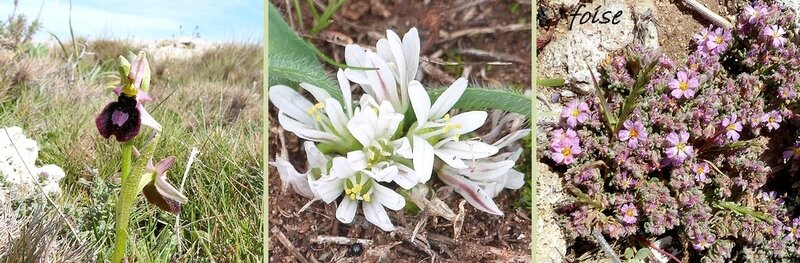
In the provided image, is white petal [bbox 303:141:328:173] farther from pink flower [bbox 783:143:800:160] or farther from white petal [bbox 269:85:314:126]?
pink flower [bbox 783:143:800:160]

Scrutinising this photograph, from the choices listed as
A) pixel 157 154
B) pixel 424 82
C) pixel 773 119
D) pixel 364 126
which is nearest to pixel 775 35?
pixel 773 119

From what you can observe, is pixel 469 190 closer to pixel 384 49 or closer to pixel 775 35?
pixel 384 49

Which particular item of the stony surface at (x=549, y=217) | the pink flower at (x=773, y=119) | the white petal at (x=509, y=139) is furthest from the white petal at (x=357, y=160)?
the pink flower at (x=773, y=119)

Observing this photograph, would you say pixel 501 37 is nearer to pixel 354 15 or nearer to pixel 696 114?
pixel 354 15

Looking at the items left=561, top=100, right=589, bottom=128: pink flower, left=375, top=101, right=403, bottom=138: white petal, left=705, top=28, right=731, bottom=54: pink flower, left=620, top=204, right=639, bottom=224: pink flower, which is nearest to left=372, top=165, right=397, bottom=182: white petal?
left=375, top=101, right=403, bottom=138: white petal

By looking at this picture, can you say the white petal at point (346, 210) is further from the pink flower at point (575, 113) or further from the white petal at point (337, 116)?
the pink flower at point (575, 113)

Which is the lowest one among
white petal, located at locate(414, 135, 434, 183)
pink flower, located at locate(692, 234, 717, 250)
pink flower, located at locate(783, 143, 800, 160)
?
pink flower, located at locate(692, 234, 717, 250)
